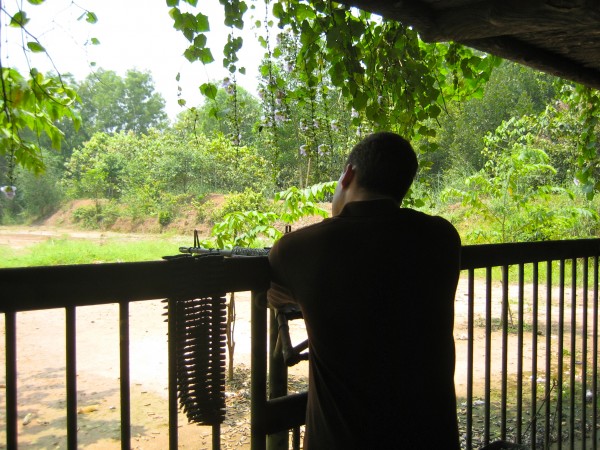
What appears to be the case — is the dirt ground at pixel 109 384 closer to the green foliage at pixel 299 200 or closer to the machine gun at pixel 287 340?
the green foliage at pixel 299 200

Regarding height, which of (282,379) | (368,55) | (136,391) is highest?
(368,55)

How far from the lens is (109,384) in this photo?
538 cm

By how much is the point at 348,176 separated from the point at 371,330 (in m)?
0.36

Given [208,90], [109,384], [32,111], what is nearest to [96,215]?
[109,384]

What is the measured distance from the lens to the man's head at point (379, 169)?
46.1 inches

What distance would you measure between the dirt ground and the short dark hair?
10.6 feet

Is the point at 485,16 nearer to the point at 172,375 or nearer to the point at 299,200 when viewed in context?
the point at 172,375

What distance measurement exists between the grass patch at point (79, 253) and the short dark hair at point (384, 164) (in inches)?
469

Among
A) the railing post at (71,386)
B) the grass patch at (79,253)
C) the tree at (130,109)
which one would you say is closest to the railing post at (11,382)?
the railing post at (71,386)

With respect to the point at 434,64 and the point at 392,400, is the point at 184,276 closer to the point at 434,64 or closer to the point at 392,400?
the point at 392,400

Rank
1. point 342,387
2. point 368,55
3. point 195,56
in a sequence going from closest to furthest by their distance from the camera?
point 342,387
point 195,56
point 368,55

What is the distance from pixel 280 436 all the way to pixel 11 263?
14.6 metres

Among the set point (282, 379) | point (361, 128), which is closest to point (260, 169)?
point (361, 128)

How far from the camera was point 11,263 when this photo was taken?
13.8 m
